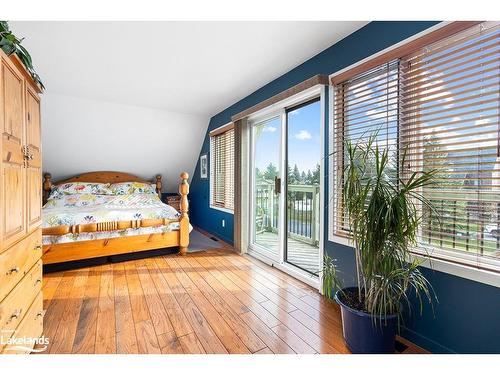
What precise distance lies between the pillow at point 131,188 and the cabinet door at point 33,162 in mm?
3109

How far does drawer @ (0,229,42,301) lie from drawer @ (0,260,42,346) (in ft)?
0.12

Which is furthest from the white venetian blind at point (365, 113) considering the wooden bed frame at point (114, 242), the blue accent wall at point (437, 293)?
the wooden bed frame at point (114, 242)

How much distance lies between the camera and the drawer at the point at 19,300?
1.09 meters

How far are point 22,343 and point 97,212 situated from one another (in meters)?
2.09

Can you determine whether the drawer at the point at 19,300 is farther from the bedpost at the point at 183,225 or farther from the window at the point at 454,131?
the window at the point at 454,131

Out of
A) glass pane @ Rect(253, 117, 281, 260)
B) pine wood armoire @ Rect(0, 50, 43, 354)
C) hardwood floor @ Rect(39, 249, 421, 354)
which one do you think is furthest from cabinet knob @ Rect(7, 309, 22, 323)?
glass pane @ Rect(253, 117, 281, 260)

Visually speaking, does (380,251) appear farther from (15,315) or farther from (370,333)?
(15,315)

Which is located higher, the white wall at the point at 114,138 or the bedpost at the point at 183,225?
A: the white wall at the point at 114,138

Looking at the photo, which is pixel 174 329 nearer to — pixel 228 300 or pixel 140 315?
pixel 140 315

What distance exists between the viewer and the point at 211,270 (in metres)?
2.91

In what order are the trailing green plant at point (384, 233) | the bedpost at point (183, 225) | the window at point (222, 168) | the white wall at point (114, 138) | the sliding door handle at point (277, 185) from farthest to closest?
the window at point (222, 168) < the white wall at point (114, 138) < the bedpost at point (183, 225) < the sliding door handle at point (277, 185) < the trailing green plant at point (384, 233)

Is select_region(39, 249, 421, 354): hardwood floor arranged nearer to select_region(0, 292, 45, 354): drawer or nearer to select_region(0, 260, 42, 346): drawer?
select_region(0, 292, 45, 354): drawer
